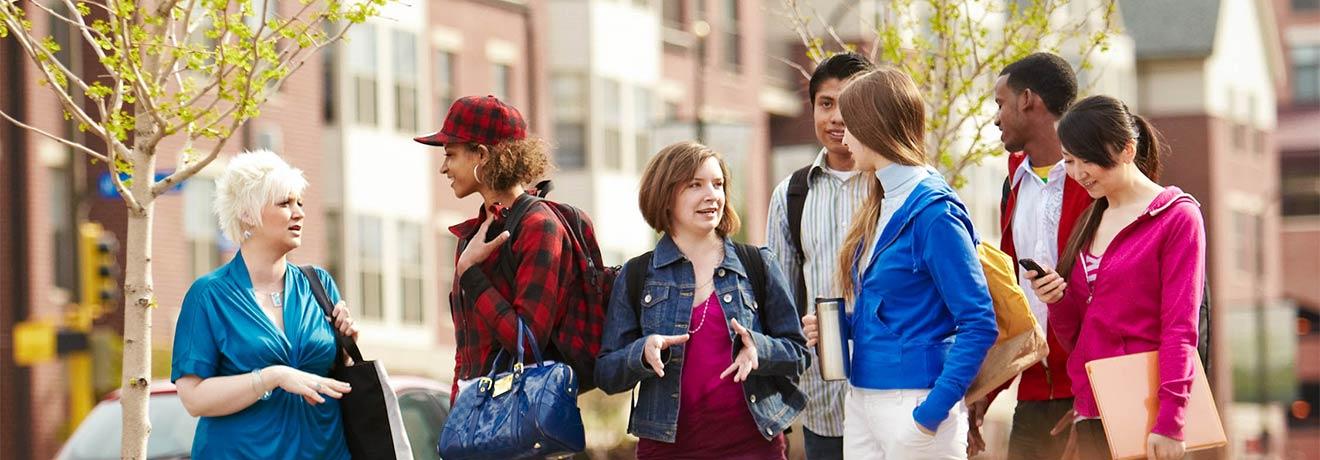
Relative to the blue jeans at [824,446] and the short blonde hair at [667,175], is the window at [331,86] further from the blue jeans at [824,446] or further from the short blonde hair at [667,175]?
the short blonde hair at [667,175]

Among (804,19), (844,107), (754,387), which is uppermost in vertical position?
(804,19)

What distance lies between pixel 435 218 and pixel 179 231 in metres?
8.32

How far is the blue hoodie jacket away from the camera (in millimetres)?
7004

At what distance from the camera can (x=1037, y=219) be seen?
8547 mm

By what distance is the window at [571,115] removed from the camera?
48.3m

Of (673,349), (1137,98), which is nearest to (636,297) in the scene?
(673,349)

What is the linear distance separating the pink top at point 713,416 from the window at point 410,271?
3558 cm

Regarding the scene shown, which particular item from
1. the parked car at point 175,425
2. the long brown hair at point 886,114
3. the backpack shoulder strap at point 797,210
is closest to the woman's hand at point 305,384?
the backpack shoulder strap at point 797,210

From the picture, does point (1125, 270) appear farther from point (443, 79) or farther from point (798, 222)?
point (443, 79)

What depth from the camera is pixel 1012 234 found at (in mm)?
8734

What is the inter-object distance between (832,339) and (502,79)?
129ft

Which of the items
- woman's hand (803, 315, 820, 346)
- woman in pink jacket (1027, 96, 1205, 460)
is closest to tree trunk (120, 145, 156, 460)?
woman's hand (803, 315, 820, 346)

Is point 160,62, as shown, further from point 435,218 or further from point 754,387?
point 435,218

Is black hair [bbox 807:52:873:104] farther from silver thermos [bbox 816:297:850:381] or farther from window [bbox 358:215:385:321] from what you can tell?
window [bbox 358:215:385:321]
